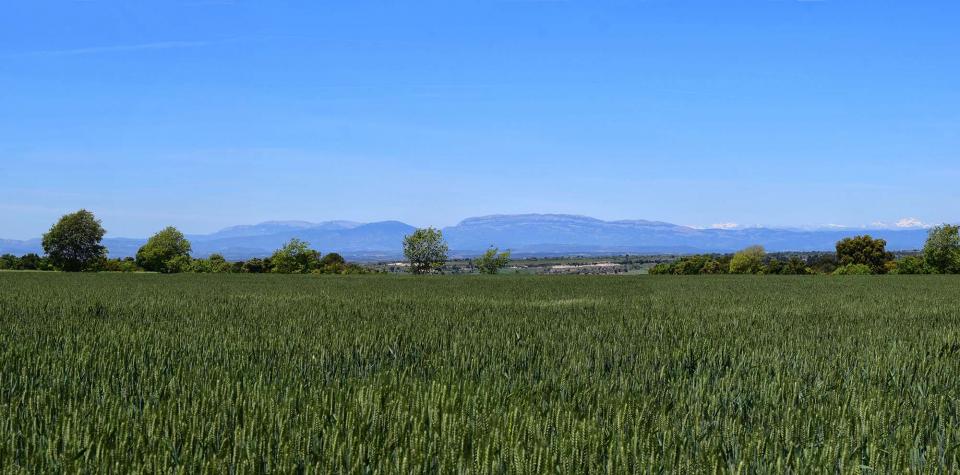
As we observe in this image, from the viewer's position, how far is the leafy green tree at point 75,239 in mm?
88562

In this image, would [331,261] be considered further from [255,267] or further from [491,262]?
[491,262]

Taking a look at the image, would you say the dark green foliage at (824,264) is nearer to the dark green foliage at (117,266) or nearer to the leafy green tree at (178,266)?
the leafy green tree at (178,266)

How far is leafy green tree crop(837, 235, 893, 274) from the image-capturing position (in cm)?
7819

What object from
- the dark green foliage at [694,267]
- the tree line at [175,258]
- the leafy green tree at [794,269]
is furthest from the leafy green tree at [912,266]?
the tree line at [175,258]

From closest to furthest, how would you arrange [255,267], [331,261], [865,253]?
[255,267]
[865,253]
[331,261]

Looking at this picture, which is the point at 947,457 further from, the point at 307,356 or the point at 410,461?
the point at 307,356

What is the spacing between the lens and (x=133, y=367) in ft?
24.7

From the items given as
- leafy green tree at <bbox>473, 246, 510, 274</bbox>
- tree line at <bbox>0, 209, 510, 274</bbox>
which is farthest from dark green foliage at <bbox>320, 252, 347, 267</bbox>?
leafy green tree at <bbox>473, 246, 510, 274</bbox>

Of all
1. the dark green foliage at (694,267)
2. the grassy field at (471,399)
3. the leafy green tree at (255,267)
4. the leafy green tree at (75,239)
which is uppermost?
the leafy green tree at (75,239)

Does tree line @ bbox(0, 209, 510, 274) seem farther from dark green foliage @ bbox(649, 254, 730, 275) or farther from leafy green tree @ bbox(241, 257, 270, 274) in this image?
dark green foliage @ bbox(649, 254, 730, 275)

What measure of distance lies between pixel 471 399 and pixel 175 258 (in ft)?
255

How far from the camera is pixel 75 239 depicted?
89.8 m

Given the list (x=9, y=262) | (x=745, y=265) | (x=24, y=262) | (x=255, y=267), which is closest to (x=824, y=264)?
(x=745, y=265)

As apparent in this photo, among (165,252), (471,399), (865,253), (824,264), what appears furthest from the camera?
(165,252)
